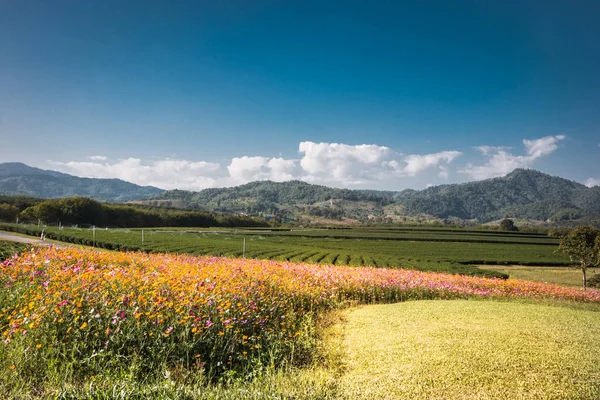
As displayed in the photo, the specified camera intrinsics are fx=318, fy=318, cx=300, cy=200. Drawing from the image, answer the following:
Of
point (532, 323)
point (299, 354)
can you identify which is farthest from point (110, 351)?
point (532, 323)

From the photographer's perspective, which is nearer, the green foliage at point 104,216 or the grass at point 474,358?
the grass at point 474,358

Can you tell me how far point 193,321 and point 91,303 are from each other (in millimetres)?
1929

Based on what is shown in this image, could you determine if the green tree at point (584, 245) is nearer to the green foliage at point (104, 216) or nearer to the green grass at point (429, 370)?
the green grass at point (429, 370)

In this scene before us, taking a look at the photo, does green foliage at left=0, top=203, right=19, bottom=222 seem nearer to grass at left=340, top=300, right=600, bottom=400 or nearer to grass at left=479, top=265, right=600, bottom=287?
grass at left=340, top=300, right=600, bottom=400

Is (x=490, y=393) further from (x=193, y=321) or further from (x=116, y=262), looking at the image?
(x=116, y=262)

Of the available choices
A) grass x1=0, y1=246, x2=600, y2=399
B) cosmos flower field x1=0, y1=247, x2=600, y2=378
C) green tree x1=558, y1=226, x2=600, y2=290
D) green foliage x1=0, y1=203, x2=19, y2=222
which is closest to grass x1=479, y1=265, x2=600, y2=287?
green tree x1=558, y1=226, x2=600, y2=290

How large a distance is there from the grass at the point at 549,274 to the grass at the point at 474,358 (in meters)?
29.5

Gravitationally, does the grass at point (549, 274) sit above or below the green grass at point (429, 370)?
below

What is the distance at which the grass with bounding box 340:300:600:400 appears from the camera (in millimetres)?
4375

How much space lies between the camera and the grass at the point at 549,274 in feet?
101

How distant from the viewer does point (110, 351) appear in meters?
4.99

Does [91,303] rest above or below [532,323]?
above

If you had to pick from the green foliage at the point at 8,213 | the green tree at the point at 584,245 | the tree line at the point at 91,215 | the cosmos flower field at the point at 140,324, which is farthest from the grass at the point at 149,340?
the green foliage at the point at 8,213

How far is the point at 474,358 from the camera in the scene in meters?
5.11
